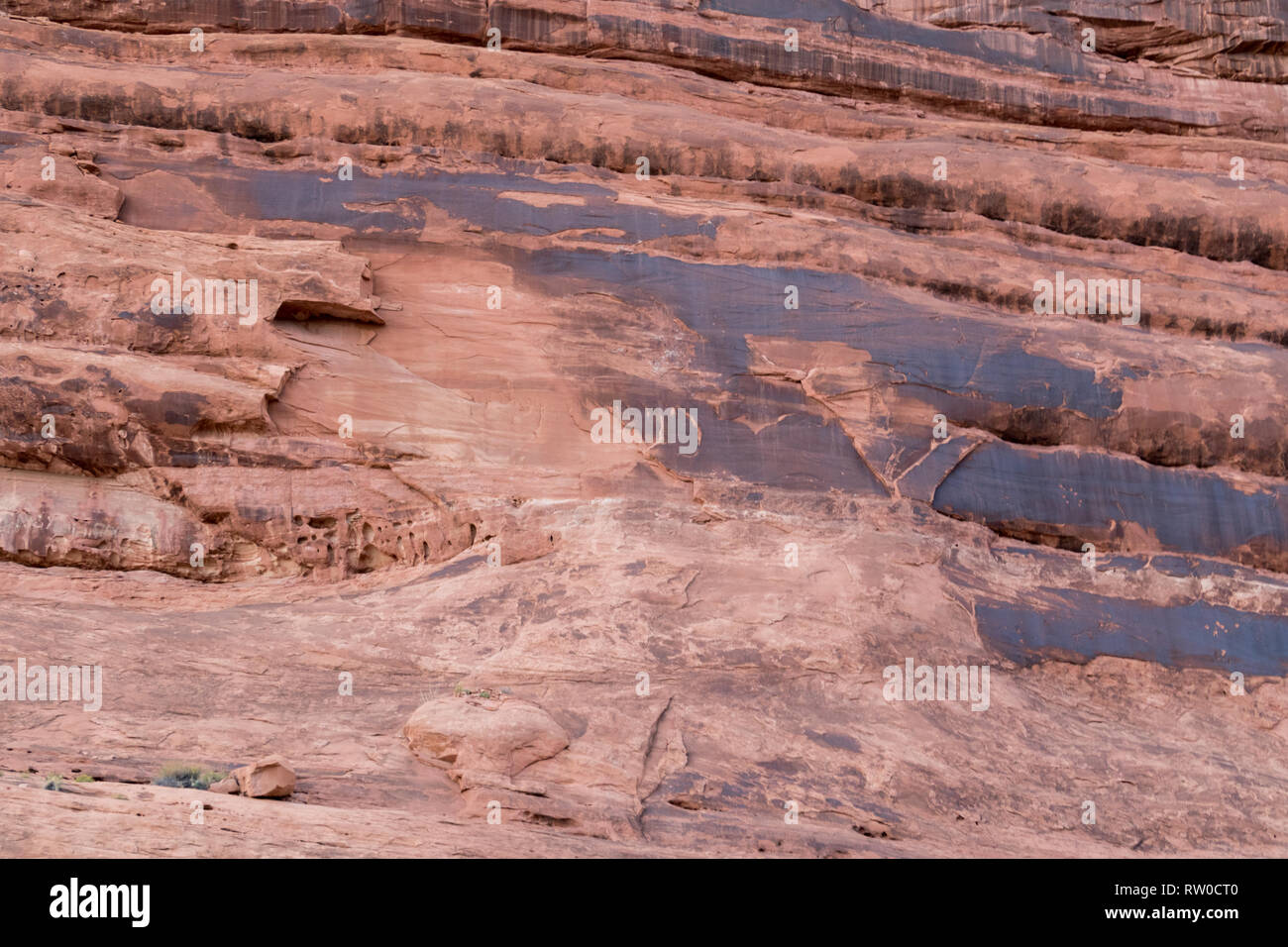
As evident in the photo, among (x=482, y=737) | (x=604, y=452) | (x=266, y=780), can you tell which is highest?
(x=604, y=452)

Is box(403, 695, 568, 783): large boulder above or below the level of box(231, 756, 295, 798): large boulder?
below

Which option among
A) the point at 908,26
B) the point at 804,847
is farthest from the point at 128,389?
the point at 908,26

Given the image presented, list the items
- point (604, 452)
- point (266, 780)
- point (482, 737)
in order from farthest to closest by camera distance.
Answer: point (604, 452), point (482, 737), point (266, 780)

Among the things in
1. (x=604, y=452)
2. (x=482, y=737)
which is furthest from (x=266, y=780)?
(x=604, y=452)

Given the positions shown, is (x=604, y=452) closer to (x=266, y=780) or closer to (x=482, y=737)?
(x=482, y=737)

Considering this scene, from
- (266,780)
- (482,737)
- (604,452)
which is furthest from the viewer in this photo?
(604,452)

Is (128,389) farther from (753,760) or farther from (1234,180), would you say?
(1234,180)

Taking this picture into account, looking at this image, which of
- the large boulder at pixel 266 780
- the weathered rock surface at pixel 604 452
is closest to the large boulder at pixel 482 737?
the weathered rock surface at pixel 604 452

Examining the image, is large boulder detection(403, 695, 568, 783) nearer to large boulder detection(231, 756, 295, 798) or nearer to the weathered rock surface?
the weathered rock surface

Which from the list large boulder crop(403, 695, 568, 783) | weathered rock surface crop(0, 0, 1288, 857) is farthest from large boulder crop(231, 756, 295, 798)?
large boulder crop(403, 695, 568, 783)
